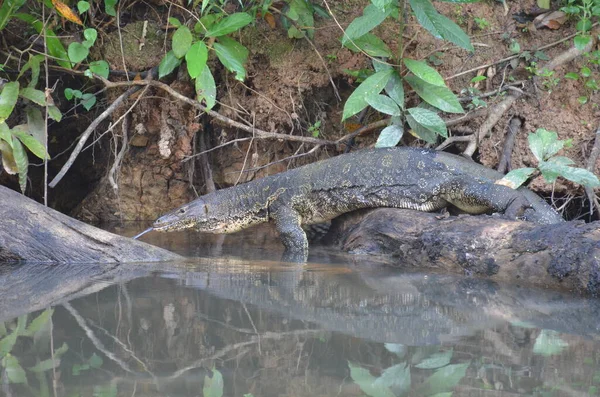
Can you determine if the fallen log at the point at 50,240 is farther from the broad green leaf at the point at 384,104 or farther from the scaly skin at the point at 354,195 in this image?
the broad green leaf at the point at 384,104

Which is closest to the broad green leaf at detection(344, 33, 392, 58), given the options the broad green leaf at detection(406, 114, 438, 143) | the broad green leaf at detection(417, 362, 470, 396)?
the broad green leaf at detection(406, 114, 438, 143)

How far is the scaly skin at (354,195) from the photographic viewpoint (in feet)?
19.7

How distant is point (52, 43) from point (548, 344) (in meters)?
5.49

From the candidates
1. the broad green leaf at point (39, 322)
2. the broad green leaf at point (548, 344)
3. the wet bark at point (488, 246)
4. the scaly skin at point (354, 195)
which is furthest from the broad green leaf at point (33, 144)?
the broad green leaf at point (548, 344)

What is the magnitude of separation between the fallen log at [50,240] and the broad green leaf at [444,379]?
320 centimetres

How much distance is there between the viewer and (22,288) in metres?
4.20

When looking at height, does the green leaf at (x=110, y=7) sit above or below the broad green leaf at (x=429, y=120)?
above

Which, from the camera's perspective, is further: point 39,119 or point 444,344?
point 39,119

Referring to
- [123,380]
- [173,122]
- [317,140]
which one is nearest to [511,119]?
[317,140]

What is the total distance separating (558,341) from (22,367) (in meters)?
2.13

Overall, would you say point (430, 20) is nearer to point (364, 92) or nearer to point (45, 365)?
point (364, 92)

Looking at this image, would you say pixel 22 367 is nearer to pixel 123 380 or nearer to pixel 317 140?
pixel 123 380

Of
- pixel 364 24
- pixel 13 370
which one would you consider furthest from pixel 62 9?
pixel 13 370

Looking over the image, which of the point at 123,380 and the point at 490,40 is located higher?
the point at 490,40
